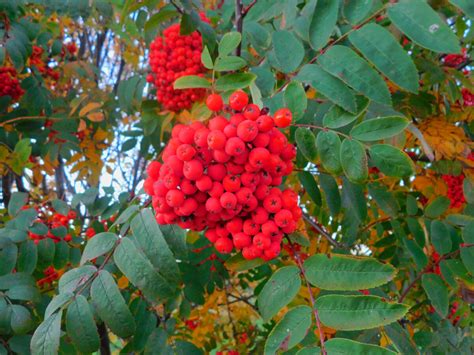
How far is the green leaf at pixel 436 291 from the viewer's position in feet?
4.87

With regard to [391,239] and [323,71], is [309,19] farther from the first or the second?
[391,239]

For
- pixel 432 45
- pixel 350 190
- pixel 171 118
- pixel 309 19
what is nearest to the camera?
pixel 432 45

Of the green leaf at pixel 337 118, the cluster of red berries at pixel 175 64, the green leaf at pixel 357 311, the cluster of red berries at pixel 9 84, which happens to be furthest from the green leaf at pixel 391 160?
the cluster of red berries at pixel 9 84

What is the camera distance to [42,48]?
2846 millimetres

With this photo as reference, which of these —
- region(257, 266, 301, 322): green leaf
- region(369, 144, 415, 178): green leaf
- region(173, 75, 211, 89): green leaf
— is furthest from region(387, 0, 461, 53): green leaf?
region(257, 266, 301, 322): green leaf

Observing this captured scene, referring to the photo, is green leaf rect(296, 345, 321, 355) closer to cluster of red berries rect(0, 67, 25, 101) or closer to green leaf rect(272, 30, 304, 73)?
green leaf rect(272, 30, 304, 73)

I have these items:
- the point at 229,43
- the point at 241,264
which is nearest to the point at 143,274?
the point at 241,264

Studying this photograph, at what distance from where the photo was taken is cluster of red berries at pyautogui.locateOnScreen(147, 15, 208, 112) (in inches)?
79.7

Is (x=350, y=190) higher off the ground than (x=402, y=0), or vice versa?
(x=402, y=0)

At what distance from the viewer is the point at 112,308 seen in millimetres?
1155

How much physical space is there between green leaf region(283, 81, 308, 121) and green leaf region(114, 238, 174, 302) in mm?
574

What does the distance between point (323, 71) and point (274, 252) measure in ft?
1.72

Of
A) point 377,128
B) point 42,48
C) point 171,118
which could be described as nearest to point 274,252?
point 377,128

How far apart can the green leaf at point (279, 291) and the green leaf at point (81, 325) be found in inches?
17.7
